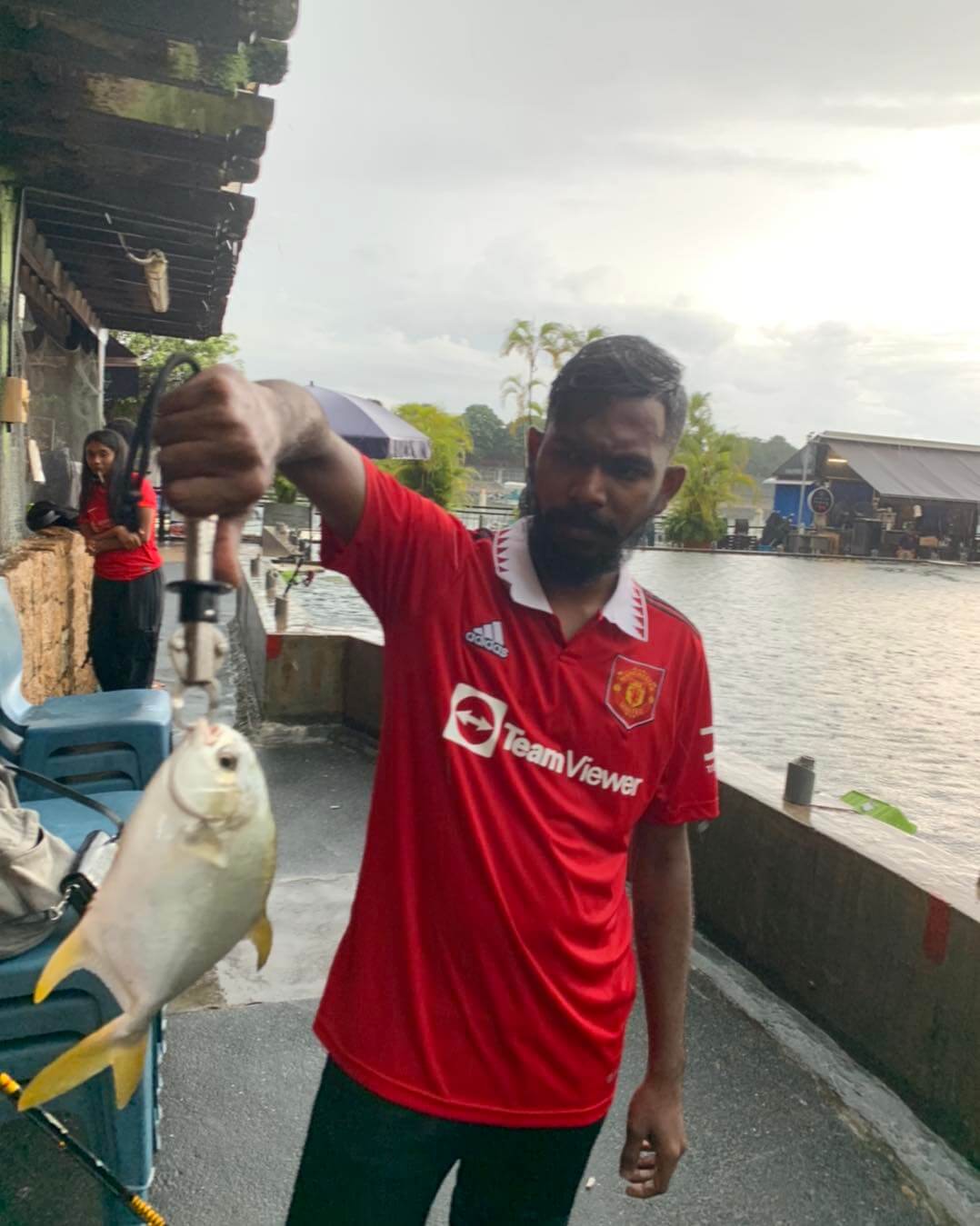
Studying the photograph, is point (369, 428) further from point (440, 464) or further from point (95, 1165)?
point (440, 464)

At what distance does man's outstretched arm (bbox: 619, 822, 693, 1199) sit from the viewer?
202cm

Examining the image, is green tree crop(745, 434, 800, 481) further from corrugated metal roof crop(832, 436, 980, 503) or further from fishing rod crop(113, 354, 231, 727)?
fishing rod crop(113, 354, 231, 727)

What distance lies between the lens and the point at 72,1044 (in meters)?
2.41

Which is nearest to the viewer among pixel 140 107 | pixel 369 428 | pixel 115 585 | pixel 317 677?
pixel 140 107

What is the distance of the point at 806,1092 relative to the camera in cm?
346

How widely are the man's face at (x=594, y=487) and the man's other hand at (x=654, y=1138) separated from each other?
1096mm

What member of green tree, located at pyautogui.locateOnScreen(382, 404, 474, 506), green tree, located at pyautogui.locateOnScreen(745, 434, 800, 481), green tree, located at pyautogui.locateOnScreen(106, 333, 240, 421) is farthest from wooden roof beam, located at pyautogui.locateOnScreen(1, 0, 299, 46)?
green tree, located at pyautogui.locateOnScreen(745, 434, 800, 481)

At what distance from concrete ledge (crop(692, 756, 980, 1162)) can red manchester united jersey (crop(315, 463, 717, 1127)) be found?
2.04 metres

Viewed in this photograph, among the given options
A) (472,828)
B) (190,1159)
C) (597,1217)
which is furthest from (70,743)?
(472,828)

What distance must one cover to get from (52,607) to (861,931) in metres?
5.62

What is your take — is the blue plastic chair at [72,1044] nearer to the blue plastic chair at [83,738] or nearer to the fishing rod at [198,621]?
the fishing rod at [198,621]

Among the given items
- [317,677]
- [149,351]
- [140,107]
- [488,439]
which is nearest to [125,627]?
[317,677]

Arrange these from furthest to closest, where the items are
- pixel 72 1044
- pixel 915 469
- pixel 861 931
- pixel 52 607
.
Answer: pixel 915 469 < pixel 52 607 < pixel 861 931 < pixel 72 1044

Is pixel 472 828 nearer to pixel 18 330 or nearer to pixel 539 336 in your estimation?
pixel 18 330
